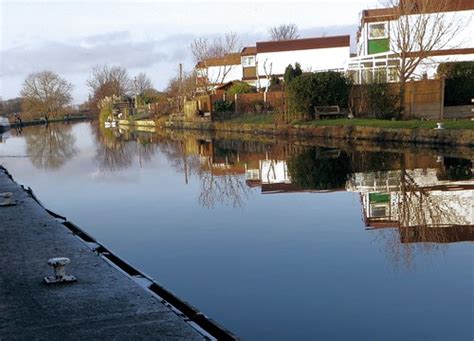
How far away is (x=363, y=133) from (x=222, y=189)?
1037cm

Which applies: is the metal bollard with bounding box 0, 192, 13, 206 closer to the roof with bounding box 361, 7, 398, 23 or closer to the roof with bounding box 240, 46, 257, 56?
the roof with bounding box 361, 7, 398, 23

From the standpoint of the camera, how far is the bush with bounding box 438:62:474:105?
2450 cm

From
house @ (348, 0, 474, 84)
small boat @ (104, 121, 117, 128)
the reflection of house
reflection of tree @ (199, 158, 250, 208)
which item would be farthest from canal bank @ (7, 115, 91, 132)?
the reflection of house

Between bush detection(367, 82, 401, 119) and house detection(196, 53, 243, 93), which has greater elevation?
house detection(196, 53, 243, 93)

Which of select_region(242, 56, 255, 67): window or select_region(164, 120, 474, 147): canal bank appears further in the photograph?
select_region(242, 56, 255, 67): window

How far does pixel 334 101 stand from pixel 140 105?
39.7m

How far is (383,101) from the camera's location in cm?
2484

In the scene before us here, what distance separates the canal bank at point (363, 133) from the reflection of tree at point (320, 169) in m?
2.65

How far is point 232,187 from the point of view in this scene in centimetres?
1385

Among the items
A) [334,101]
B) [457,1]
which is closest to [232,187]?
[334,101]

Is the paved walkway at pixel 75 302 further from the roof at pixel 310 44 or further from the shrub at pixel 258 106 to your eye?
the roof at pixel 310 44

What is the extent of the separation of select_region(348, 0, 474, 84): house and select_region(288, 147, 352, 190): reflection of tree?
29.0ft

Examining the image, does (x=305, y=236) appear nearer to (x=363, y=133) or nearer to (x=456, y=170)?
(x=456, y=170)

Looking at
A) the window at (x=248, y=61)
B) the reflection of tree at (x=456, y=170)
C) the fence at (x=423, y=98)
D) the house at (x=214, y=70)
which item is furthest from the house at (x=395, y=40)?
the window at (x=248, y=61)
